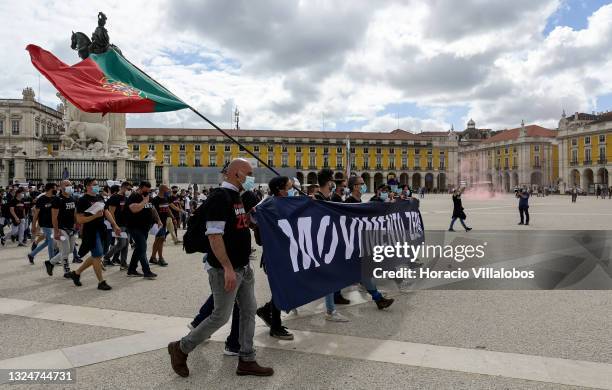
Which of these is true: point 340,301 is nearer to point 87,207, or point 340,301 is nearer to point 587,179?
point 87,207

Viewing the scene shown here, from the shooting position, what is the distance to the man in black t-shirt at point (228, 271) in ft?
11.2

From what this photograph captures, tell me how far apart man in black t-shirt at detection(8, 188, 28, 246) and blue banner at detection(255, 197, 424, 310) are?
9749 millimetres

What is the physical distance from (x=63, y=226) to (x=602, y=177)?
8388 cm

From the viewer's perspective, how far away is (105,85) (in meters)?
6.00

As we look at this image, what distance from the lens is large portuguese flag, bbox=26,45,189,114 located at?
18.5 ft

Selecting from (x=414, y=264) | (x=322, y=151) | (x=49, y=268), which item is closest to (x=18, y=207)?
(x=49, y=268)

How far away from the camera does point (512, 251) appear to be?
9.61 metres

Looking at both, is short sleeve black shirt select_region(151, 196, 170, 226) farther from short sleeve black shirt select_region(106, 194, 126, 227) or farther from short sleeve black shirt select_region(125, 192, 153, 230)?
short sleeve black shirt select_region(125, 192, 153, 230)

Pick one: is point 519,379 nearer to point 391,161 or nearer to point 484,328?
point 484,328

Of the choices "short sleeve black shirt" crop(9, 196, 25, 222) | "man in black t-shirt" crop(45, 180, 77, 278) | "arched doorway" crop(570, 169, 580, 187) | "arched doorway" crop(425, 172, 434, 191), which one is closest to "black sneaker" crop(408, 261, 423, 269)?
"man in black t-shirt" crop(45, 180, 77, 278)

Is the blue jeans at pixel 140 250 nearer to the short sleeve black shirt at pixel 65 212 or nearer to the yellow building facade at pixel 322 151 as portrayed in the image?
the short sleeve black shirt at pixel 65 212

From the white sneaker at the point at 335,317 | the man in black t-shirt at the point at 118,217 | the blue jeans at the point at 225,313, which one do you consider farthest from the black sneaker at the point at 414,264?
the man in black t-shirt at the point at 118,217

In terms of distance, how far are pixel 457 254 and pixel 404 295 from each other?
3.83 meters

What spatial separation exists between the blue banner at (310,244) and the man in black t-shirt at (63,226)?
4.59 m
